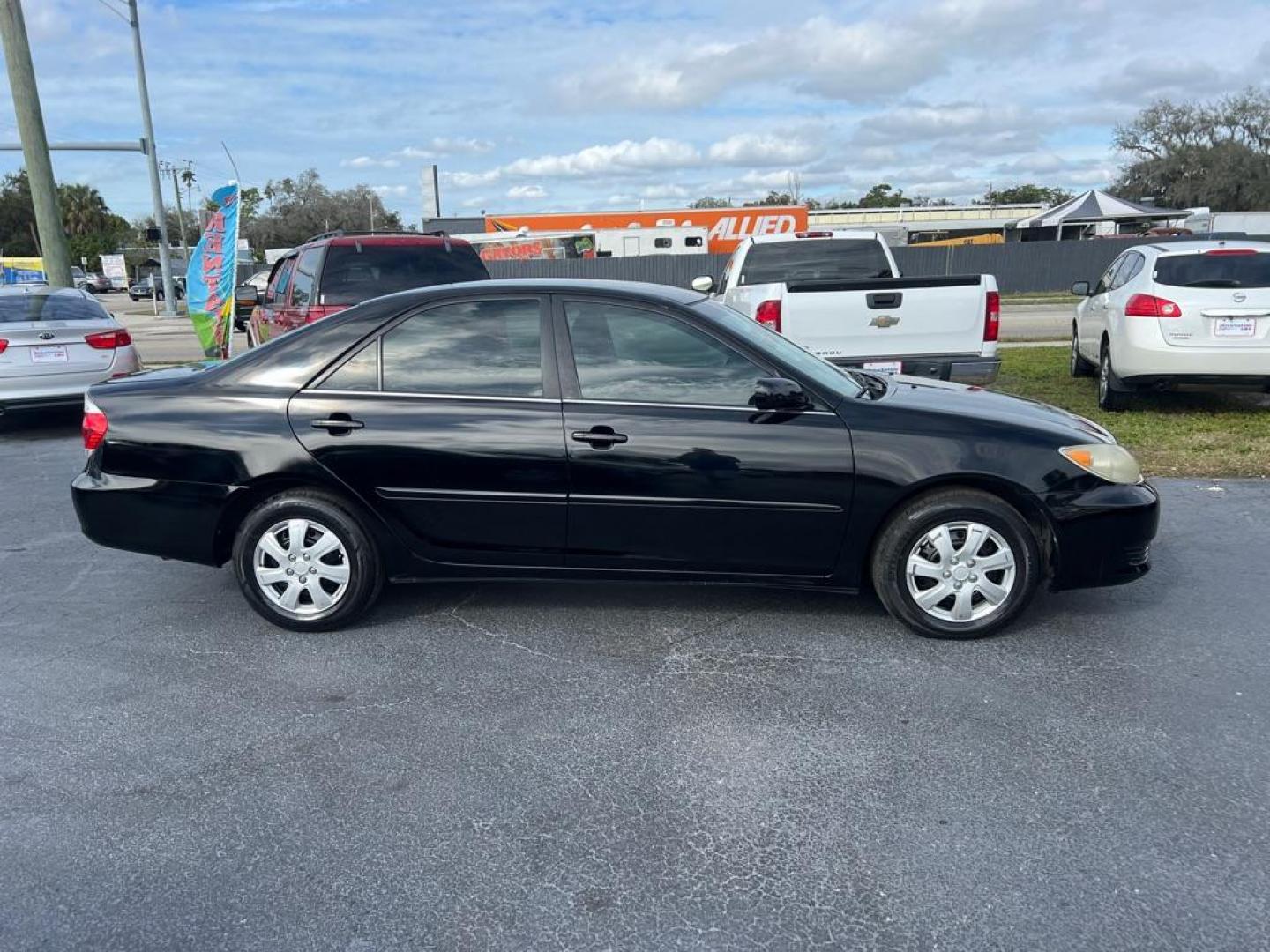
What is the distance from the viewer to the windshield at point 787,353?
4445 millimetres

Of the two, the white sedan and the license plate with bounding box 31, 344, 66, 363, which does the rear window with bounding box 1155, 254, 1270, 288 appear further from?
the license plate with bounding box 31, 344, 66, 363

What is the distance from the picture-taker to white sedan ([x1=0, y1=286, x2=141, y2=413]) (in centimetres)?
934

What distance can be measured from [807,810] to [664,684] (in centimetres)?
103

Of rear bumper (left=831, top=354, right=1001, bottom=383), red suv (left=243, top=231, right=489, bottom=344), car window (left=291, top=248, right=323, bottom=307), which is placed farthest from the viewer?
car window (left=291, top=248, right=323, bottom=307)

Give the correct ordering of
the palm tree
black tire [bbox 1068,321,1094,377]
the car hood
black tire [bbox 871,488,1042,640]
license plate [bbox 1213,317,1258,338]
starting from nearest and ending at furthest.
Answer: black tire [bbox 871,488,1042,640] → the car hood → license plate [bbox 1213,317,1258,338] → black tire [bbox 1068,321,1094,377] → the palm tree

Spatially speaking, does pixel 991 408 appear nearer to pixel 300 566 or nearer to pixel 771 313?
pixel 300 566

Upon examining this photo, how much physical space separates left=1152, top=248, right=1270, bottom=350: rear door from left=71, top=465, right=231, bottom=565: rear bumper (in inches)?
312

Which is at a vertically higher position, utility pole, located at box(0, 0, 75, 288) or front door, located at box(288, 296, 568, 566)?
utility pole, located at box(0, 0, 75, 288)

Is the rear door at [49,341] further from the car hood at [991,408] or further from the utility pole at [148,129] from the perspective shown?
the utility pole at [148,129]

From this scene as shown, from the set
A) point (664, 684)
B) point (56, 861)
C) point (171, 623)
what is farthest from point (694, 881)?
point (171, 623)

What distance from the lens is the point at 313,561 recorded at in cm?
453

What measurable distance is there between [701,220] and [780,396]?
32800 millimetres

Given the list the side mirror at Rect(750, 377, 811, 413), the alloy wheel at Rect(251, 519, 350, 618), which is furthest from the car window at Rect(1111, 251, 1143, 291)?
the alloy wheel at Rect(251, 519, 350, 618)

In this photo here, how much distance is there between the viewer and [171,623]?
4.79 metres
